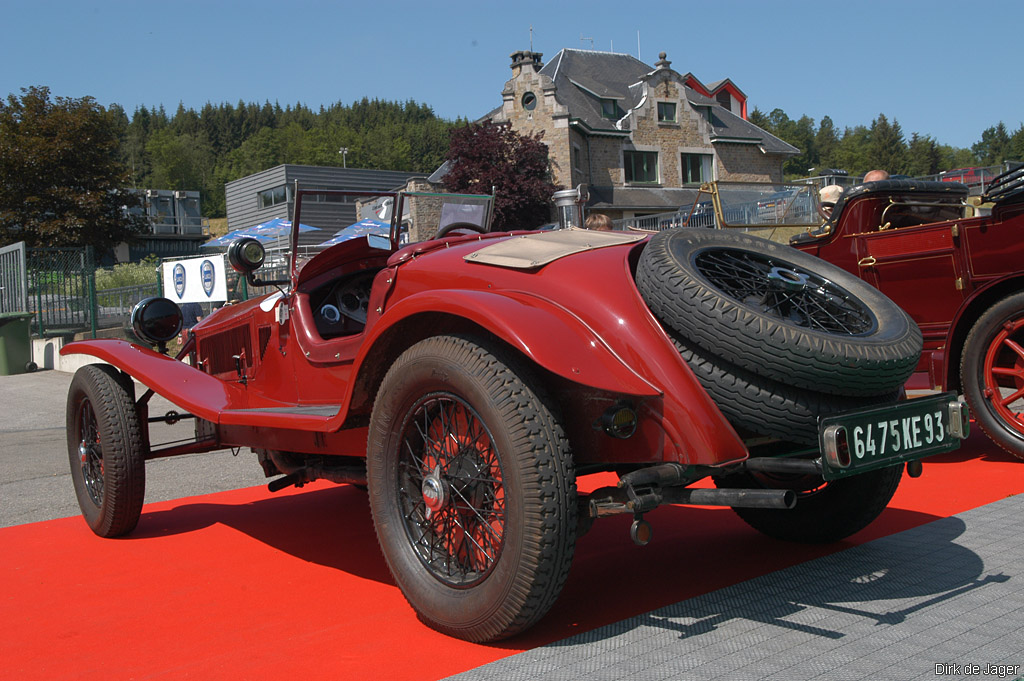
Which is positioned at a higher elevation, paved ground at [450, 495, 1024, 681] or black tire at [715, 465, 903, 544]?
black tire at [715, 465, 903, 544]

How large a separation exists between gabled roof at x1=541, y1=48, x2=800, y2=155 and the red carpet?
3064 centimetres

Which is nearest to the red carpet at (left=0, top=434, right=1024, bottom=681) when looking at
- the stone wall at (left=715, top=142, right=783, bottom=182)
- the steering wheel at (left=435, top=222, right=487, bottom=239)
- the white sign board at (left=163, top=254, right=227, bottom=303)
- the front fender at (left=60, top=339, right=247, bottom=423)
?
the front fender at (left=60, top=339, right=247, bottom=423)

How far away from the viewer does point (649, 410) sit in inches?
97.3

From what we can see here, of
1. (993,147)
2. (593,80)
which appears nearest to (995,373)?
(593,80)

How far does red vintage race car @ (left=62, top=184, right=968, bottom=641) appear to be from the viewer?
238 cm

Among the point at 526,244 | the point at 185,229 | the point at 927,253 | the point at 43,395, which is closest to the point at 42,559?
the point at 526,244

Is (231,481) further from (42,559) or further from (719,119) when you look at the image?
(719,119)

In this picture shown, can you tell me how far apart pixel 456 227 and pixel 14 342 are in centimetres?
1365

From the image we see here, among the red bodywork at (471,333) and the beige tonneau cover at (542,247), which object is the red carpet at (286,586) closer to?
the red bodywork at (471,333)

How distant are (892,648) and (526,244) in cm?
181

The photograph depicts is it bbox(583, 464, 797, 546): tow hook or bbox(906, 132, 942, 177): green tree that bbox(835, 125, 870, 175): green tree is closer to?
bbox(906, 132, 942, 177): green tree

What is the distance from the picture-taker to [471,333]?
2746 mm

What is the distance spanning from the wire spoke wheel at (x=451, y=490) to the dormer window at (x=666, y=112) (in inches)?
1417

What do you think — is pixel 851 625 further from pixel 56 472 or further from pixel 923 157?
pixel 923 157
